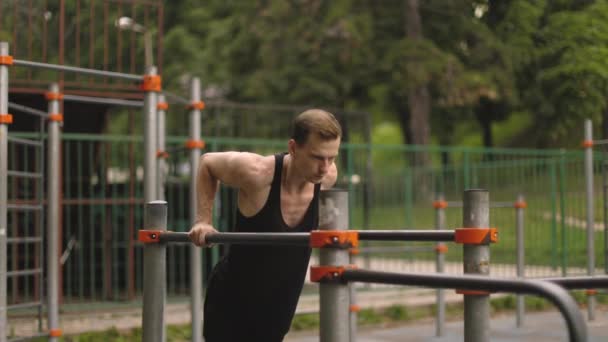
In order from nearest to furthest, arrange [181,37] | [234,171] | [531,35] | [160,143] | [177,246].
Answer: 1. [234,171]
2. [160,143]
3. [531,35]
4. [177,246]
5. [181,37]

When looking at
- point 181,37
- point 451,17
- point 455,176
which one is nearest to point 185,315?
point 455,176

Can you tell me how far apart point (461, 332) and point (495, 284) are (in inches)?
257

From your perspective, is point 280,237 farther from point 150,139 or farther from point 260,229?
point 150,139

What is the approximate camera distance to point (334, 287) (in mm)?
2654

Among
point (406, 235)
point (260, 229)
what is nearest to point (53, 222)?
point (260, 229)

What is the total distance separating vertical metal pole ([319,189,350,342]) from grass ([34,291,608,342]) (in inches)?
218

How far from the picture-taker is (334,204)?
8.71ft

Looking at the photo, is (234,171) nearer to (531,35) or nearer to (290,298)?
(290,298)

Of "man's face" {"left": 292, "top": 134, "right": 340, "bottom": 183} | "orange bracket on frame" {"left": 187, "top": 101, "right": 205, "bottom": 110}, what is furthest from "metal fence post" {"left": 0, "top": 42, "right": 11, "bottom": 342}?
"man's face" {"left": 292, "top": 134, "right": 340, "bottom": 183}

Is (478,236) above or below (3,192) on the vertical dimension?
below

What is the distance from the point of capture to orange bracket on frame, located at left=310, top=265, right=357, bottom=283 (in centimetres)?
264

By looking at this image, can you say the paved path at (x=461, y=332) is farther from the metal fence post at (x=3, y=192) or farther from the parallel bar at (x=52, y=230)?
the metal fence post at (x=3, y=192)

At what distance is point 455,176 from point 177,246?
4394 mm

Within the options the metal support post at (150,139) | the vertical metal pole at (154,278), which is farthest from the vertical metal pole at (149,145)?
the vertical metal pole at (154,278)
